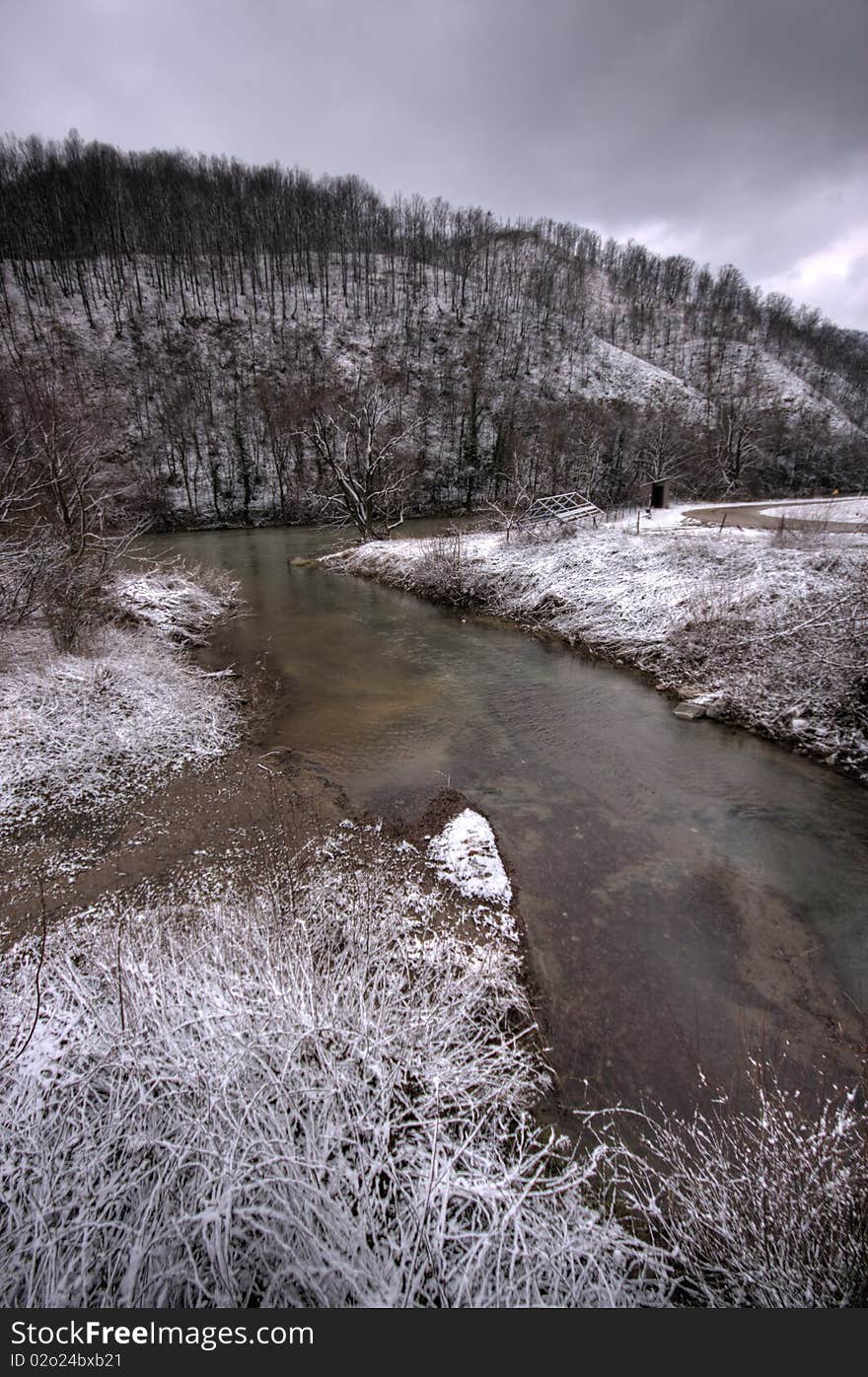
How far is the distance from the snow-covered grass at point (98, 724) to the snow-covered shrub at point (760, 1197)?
6.75m

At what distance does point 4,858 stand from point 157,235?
79472mm

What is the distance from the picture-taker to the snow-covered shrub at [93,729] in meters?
6.87

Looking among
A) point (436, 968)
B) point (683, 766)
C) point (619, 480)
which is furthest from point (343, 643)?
point (619, 480)

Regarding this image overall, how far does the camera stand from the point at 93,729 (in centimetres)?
784

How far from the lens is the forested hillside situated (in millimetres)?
38094

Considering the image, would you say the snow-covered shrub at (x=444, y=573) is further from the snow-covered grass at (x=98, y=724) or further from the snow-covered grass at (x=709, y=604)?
the snow-covered grass at (x=98, y=724)

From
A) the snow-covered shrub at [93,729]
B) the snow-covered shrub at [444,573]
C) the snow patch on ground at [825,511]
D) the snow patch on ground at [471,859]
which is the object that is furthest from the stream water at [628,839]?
the snow patch on ground at [825,511]

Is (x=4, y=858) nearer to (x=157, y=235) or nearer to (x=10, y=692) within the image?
(x=10, y=692)

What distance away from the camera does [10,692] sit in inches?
321

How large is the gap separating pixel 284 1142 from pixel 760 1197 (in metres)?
2.55

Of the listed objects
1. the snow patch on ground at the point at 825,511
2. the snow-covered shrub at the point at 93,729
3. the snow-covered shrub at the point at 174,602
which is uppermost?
the snow patch on ground at the point at 825,511

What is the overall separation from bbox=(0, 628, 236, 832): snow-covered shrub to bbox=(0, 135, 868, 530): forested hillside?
1805 centimetres

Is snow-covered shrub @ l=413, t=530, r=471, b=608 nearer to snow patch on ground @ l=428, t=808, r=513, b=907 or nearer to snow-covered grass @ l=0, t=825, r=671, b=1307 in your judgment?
snow patch on ground @ l=428, t=808, r=513, b=907

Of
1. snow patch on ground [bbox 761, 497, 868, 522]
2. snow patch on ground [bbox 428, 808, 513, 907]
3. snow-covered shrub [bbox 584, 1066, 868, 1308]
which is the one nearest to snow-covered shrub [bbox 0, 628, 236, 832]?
snow patch on ground [bbox 428, 808, 513, 907]
